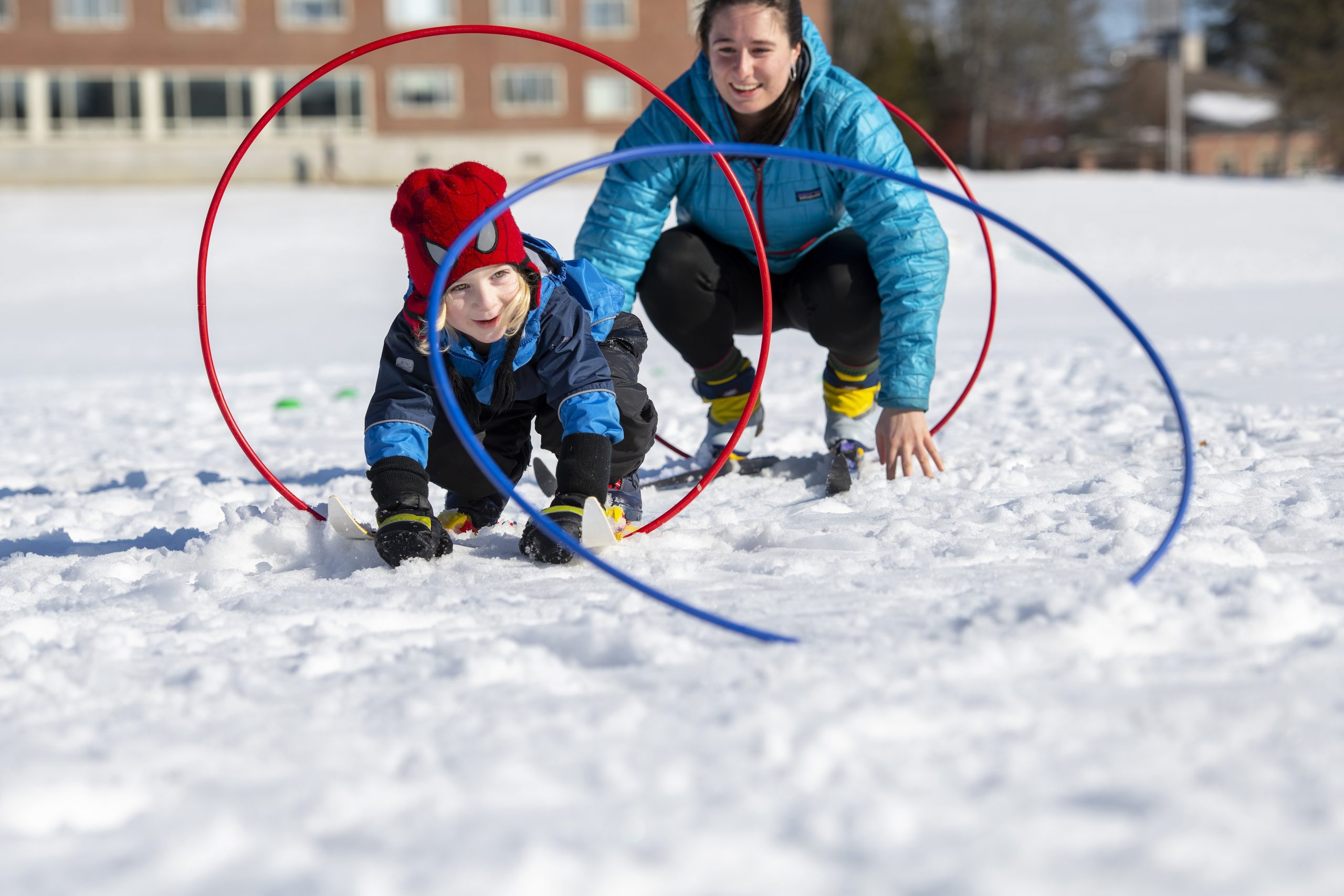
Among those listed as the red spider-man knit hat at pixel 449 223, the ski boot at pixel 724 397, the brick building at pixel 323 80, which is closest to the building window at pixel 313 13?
the brick building at pixel 323 80

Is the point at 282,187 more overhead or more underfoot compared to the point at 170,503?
more overhead

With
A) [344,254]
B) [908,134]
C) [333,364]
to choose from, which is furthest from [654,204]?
[908,134]

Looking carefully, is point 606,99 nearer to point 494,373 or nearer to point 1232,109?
point 494,373

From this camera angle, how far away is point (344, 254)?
14562 mm

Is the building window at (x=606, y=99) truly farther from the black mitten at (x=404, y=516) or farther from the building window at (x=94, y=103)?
the black mitten at (x=404, y=516)

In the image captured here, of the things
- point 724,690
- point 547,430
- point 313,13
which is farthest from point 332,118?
point 724,690

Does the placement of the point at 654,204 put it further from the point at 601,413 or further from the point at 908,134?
the point at 908,134

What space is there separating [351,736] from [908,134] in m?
34.0

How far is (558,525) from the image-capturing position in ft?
7.61

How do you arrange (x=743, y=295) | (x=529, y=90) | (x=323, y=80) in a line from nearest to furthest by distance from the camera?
(x=743, y=295) → (x=323, y=80) → (x=529, y=90)

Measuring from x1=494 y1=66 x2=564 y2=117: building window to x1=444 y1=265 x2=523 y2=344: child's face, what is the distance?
2493 cm

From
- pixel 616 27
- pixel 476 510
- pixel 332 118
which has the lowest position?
pixel 476 510

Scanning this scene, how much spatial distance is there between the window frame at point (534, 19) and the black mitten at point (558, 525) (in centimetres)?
2502

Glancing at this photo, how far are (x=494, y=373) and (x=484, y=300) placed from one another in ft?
0.74
